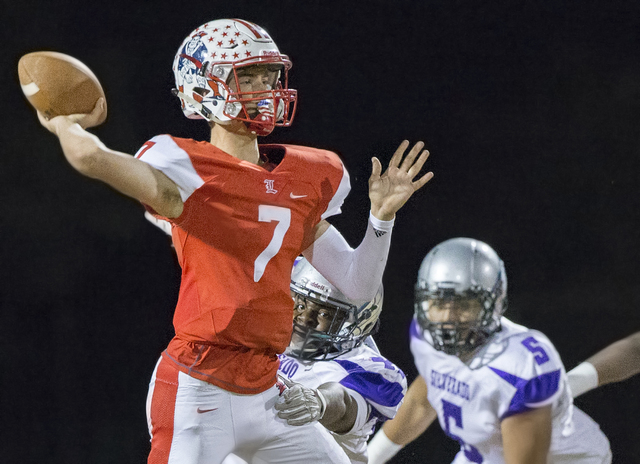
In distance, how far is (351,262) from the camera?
2475 millimetres

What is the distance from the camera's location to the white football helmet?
233 cm

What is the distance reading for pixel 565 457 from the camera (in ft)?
6.26

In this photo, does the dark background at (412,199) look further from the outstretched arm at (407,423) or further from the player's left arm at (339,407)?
the outstretched arm at (407,423)

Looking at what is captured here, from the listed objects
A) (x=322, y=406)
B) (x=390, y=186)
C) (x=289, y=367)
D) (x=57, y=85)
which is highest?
(x=57, y=85)

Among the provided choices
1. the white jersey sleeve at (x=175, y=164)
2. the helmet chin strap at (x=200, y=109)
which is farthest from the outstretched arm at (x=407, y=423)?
the helmet chin strap at (x=200, y=109)

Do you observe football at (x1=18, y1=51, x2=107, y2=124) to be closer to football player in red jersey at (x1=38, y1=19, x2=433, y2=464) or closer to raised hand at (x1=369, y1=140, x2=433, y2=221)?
football player in red jersey at (x1=38, y1=19, x2=433, y2=464)

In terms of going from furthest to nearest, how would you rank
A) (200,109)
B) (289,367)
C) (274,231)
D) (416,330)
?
(289,367) → (200,109) → (274,231) → (416,330)

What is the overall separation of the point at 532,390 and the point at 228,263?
33.1 inches

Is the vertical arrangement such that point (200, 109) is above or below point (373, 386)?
above

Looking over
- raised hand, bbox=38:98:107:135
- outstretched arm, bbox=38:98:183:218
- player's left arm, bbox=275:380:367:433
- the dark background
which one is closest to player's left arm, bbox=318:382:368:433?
player's left arm, bbox=275:380:367:433

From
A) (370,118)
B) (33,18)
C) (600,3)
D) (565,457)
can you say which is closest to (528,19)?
(600,3)

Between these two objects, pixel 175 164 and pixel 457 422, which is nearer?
pixel 457 422

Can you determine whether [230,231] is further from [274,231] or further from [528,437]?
[528,437]

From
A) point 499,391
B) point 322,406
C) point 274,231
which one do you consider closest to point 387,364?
point 322,406
